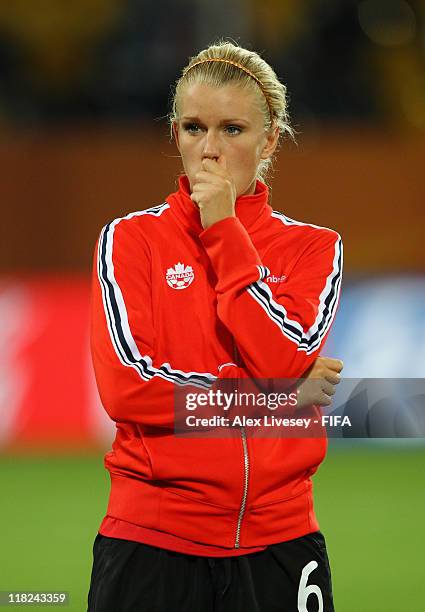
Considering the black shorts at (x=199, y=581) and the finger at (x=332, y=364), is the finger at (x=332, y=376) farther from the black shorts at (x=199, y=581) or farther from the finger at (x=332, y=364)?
the black shorts at (x=199, y=581)

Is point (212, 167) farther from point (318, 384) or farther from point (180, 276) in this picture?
point (318, 384)

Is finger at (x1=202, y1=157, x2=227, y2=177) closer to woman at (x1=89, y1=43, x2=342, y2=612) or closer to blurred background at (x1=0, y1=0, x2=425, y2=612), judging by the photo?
woman at (x1=89, y1=43, x2=342, y2=612)

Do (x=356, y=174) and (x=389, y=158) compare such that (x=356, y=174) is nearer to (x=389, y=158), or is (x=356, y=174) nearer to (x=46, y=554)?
(x=389, y=158)

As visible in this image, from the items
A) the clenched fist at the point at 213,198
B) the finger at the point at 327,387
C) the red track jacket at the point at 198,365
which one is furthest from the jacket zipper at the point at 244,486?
the clenched fist at the point at 213,198

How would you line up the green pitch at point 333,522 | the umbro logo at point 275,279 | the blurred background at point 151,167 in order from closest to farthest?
the umbro logo at point 275,279 < the green pitch at point 333,522 < the blurred background at point 151,167

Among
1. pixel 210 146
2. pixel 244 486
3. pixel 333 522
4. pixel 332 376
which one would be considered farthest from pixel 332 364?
pixel 333 522

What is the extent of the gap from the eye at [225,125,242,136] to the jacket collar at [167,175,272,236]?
18 cm

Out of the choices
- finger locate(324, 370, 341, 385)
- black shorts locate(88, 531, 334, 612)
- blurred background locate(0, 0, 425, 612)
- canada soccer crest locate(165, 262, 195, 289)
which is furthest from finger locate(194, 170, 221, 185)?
blurred background locate(0, 0, 425, 612)

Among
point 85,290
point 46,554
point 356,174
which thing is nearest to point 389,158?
point 356,174

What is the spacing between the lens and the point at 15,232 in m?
9.05

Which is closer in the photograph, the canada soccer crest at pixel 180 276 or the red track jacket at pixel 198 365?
the red track jacket at pixel 198 365

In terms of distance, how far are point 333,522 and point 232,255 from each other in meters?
3.82

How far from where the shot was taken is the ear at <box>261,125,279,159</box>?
2.75 meters

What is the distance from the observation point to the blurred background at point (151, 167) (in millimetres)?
7789
